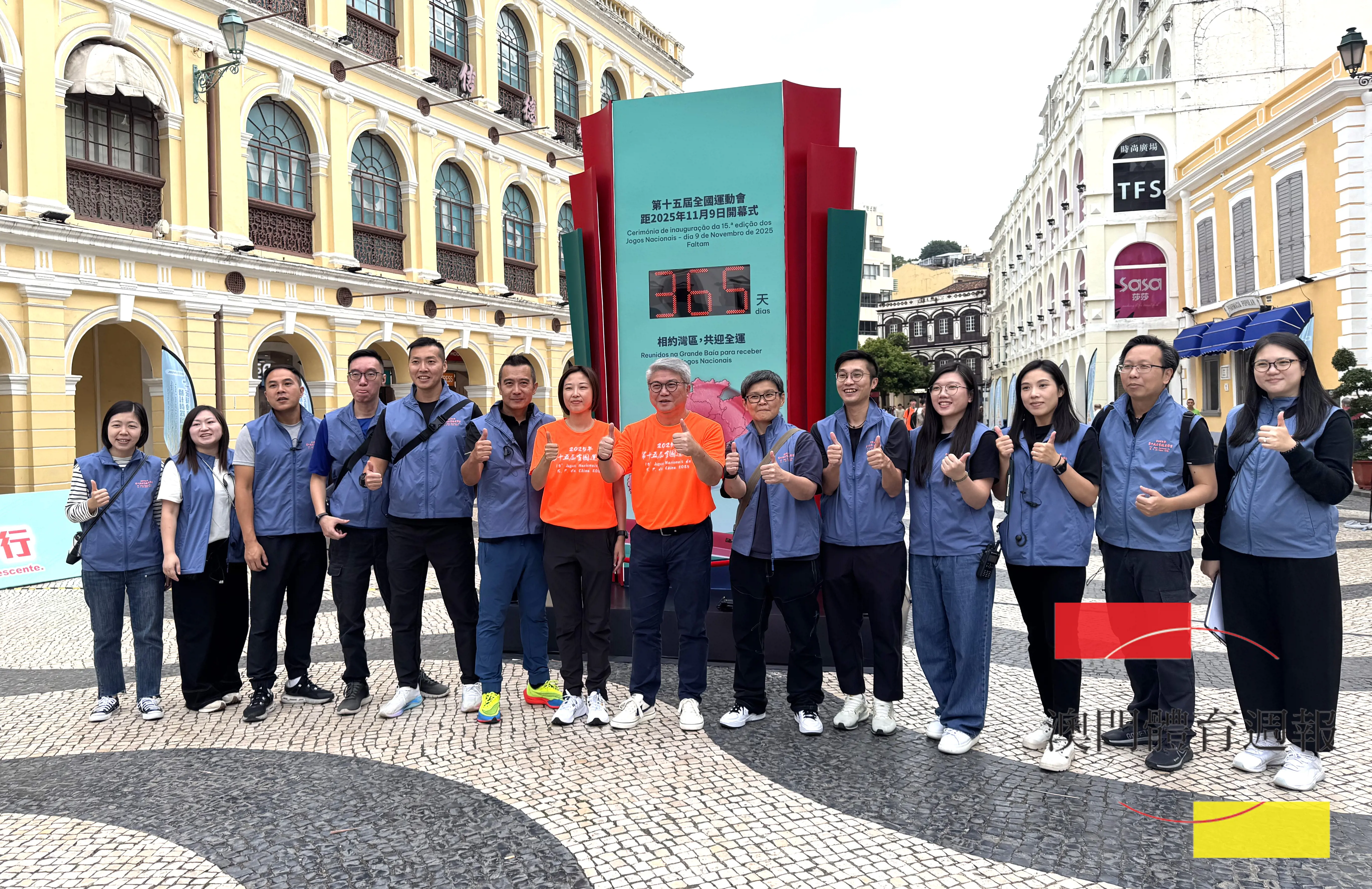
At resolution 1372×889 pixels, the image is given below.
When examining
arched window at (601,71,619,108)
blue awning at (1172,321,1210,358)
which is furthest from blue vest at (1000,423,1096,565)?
arched window at (601,71,619,108)

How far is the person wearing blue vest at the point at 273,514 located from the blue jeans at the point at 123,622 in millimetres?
483

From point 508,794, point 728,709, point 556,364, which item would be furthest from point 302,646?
point 556,364

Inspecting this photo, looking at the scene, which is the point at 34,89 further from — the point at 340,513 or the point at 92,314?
the point at 340,513

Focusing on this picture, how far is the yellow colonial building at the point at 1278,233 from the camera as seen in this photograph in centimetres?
1773

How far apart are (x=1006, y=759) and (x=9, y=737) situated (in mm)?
4782

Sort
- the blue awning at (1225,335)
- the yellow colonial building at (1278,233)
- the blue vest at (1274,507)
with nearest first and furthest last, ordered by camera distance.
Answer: the blue vest at (1274,507) < the yellow colonial building at (1278,233) < the blue awning at (1225,335)

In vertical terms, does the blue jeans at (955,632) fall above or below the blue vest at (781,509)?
below

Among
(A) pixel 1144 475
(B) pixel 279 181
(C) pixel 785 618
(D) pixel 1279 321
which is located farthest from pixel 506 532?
(D) pixel 1279 321

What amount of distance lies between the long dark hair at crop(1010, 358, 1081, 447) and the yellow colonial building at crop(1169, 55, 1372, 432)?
12787mm

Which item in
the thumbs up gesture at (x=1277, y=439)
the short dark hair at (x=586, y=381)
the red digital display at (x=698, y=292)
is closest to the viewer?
the thumbs up gesture at (x=1277, y=439)

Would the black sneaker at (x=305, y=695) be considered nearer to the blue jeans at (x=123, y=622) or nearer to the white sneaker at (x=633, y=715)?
the blue jeans at (x=123, y=622)

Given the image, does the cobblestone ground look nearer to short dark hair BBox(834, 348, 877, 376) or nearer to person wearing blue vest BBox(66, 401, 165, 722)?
person wearing blue vest BBox(66, 401, 165, 722)

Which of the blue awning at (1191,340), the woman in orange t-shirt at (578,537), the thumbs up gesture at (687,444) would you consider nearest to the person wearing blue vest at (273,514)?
the woman in orange t-shirt at (578,537)

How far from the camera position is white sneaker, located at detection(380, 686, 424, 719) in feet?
15.1
